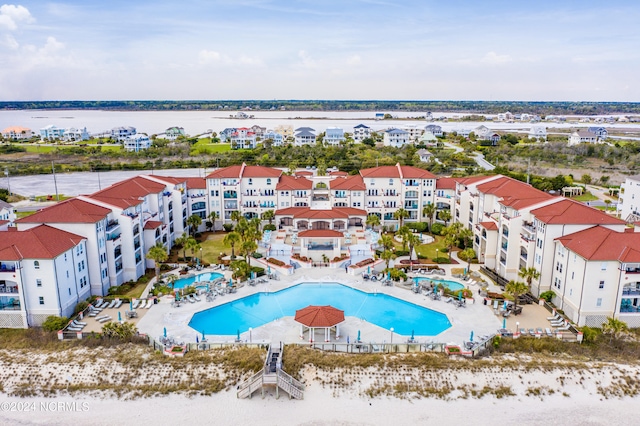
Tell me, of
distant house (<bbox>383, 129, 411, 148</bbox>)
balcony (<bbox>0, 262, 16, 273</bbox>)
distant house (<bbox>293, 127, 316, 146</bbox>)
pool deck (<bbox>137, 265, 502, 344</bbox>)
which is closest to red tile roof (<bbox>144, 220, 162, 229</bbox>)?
pool deck (<bbox>137, 265, 502, 344</bbox>)

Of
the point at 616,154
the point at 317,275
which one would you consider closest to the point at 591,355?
the point at 317,275

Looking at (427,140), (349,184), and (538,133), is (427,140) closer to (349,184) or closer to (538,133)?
(538,133)

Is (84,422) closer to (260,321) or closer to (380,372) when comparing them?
(260,321)

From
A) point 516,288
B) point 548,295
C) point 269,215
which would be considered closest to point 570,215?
point 548,295

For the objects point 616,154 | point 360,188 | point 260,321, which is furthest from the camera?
point 616,154

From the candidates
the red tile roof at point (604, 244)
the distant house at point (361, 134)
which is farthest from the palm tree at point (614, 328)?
the distant house at point (361, 134)
